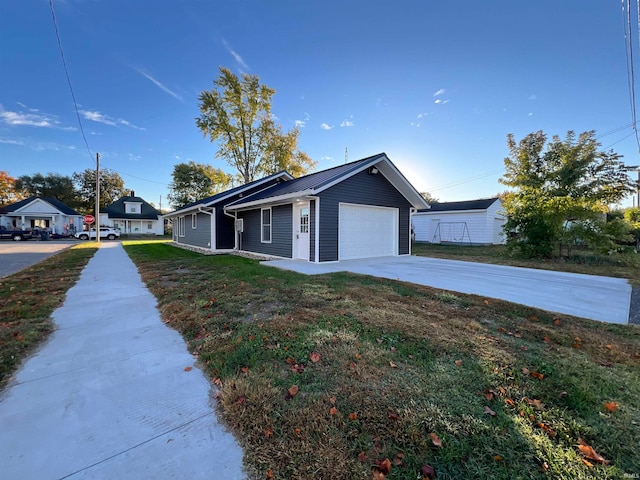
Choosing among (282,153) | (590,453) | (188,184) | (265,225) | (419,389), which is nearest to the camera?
(590,453)

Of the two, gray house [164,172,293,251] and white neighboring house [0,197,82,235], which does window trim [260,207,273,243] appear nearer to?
gray house [164,172,293,251]

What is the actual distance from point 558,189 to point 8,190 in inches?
2472

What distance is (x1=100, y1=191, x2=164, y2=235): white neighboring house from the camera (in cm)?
3447

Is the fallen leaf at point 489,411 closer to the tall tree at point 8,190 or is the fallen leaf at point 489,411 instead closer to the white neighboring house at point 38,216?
the white neighboring house at point 38,216

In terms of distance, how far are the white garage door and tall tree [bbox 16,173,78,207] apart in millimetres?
51190

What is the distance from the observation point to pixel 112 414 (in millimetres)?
1940

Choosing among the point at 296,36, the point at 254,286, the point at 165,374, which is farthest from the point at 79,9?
the point at 165,374

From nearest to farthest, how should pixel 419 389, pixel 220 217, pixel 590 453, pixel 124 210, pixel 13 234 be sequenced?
pixel 590 453 → pixel 419 389 → pixel 220 217 → pixel 13 234 → pixel 124 210

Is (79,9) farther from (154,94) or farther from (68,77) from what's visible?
(154,94)

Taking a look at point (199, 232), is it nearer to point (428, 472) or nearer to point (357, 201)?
point (357, 201)

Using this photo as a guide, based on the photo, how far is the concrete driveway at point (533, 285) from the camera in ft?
14.8

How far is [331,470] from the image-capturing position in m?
1.42

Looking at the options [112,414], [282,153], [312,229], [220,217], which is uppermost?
[282,153]

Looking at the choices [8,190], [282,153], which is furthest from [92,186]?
[282,153]
